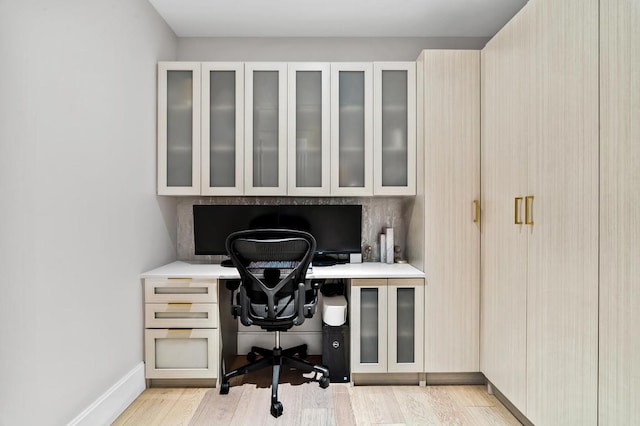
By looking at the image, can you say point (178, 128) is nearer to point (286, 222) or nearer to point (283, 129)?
point (283, 129)

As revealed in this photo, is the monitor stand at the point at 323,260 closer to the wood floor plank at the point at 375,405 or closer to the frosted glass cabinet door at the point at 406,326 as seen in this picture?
the frosted glass cabinet door at the point at 406,326

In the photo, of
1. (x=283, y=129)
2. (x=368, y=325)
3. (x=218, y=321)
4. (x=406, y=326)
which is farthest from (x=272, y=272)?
(x=283, y=129)

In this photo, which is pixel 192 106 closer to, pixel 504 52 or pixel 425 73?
pixel 425 73

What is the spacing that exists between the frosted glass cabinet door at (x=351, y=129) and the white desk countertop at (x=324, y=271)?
0.55m

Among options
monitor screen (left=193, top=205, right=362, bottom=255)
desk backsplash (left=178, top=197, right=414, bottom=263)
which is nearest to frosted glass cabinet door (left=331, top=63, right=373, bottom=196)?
monitor screen (left=193, top=205, right=362, bottom=255)

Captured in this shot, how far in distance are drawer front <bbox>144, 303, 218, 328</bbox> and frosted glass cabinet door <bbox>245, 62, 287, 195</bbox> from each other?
0.88 metres

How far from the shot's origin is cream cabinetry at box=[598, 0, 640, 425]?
1.31 metres

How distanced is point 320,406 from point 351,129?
1.88m

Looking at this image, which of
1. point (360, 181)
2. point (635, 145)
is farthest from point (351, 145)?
point (635, 145)

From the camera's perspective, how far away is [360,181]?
2.87m

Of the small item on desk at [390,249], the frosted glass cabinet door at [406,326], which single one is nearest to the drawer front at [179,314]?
the frosted glass cabinet door at [406,326]

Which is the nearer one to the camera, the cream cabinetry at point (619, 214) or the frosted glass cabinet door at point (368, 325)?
the cream cabinetry at point (619, 214)

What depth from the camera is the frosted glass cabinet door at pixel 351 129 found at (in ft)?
9.30

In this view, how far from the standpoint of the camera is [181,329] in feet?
8.34
